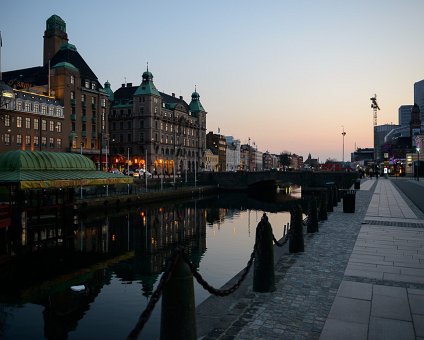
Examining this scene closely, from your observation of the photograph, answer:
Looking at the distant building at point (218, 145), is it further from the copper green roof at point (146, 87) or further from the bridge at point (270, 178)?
the bridge at point (270, 178)

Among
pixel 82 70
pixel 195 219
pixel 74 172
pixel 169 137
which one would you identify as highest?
pixel 82 70

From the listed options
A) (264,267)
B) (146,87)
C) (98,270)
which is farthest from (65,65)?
(264,267)

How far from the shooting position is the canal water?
13.0 m

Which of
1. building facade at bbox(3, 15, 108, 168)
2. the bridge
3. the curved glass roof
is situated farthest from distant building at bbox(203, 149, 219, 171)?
the curved glass roof

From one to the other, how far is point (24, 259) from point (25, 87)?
60313mm

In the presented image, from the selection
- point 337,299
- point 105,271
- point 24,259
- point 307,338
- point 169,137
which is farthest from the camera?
point 169,137

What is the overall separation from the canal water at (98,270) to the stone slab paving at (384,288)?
596 centimetres

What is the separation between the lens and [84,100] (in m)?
82.7

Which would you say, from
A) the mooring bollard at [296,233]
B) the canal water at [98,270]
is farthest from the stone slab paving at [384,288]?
the canal water at [98,270]

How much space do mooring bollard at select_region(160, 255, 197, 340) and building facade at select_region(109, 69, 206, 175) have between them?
325ft

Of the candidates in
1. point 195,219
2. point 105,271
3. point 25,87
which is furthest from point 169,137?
point 105,271

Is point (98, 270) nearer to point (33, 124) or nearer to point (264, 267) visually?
point (264, 267)

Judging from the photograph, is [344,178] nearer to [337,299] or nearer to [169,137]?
[169,137]

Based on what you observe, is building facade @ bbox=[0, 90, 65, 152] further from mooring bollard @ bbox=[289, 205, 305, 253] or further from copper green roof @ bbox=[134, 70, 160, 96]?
mooring bollard @ bbox=[289, 205, 305, 253]
